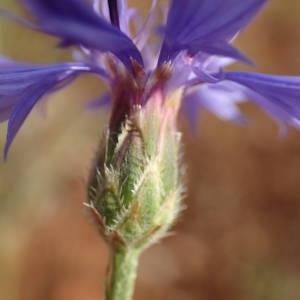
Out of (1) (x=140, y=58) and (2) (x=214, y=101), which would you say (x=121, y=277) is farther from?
(2) (x=214, y=101)

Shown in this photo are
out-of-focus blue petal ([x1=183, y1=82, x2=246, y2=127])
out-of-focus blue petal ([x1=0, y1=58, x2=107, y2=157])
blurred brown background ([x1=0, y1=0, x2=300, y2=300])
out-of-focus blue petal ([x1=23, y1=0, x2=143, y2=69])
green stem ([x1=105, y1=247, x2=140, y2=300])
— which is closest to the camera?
out-of-focus blue petal ([x1=23, y1=0, x2=143, y2=69])

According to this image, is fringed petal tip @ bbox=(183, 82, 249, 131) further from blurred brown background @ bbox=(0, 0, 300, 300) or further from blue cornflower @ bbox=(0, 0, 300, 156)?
blurred brown background @ bbox=(0, 0, 300, 300)

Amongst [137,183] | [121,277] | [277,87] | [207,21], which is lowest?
[121,277]

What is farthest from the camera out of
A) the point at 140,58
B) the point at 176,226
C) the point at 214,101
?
the point at 176,226

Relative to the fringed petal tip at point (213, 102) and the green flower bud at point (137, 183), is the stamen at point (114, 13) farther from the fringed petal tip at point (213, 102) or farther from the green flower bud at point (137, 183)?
the fringed petal tip at point (213, 102)

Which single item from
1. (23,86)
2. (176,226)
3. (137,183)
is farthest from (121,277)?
(176,226)

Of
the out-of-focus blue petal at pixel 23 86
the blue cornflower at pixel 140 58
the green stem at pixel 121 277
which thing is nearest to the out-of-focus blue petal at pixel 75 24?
the blue cornflower at pixel 140 58

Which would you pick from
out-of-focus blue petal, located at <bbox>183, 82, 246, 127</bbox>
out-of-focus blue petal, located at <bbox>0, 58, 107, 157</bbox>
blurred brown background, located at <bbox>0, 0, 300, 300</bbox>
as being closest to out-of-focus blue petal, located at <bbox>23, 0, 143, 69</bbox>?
out-of-focus blue petal, located at <bbox>0, 58, 107, 157</bbox>

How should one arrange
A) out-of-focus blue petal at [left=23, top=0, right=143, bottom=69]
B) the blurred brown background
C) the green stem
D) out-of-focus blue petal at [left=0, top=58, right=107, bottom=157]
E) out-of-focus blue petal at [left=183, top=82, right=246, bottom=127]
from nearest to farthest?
out-of-focus blue petal at [left=23, top=0, right=143, bottom=69]
out-of-focus blue petal at [left=0, top=58, right=107, bottom=157]
the green stem
out-of-focus blue petal at [left=183, top=82, right=246, bottom=127]
the blurred brown background
